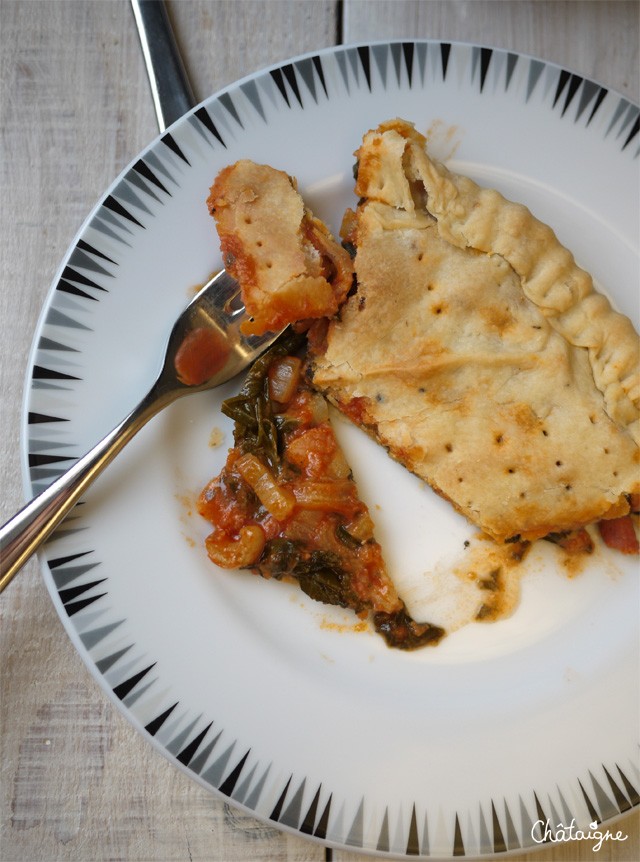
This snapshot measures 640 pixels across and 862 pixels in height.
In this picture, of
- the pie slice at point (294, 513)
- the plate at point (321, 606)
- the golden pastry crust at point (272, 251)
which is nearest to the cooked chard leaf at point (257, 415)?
the pie slice at point (294, 513)

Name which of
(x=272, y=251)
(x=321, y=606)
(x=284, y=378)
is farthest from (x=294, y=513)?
(x=272, y=251)

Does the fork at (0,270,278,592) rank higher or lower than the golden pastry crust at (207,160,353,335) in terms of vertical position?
lower

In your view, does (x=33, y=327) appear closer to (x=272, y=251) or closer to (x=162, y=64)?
(x=272, y=251)

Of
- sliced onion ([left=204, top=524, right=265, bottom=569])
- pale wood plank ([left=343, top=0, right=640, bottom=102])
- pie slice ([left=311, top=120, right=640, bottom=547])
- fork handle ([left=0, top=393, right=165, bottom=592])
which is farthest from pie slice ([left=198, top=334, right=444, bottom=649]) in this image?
pale wood plank ([left=343, top=0, right=640, bottom=102])

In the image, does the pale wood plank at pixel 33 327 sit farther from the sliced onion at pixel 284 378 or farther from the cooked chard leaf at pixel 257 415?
the sliced onion at pixel 284 378

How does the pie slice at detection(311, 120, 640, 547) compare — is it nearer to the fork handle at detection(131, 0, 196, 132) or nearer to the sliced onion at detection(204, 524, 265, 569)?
the sliced onion at detection(204, 524, 265, 569)

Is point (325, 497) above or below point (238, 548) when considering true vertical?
above

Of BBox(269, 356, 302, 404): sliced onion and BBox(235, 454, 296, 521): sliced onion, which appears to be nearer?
BBox(235, 454, 296, 521): sliced onion
